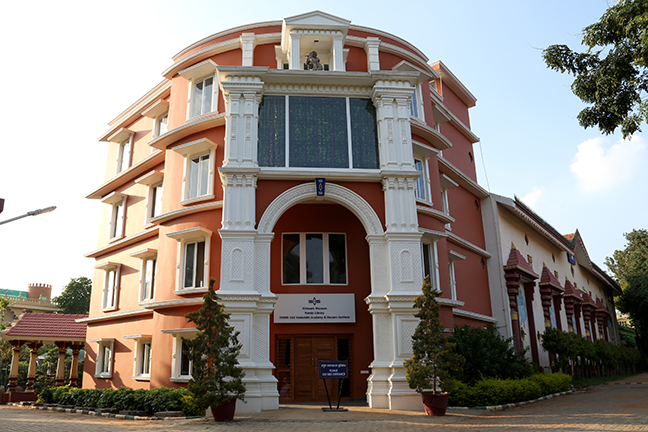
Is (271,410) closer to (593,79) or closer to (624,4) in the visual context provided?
(593,79)

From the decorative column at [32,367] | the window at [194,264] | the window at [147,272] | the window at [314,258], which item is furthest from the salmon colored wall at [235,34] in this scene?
the decorative column at [32,367]

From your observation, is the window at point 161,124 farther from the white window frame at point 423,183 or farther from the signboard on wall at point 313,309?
the white window frame at point 423,183

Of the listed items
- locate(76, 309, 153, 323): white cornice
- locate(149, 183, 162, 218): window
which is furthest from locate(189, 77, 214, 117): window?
locate(76, 309, 153, 323): white cornice

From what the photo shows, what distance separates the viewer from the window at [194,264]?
18.1 metres

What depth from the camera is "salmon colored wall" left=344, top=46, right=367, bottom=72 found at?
65.9 ft

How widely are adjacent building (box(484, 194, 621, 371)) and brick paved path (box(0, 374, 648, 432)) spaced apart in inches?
251

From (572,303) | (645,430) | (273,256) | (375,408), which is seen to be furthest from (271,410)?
(572,303)

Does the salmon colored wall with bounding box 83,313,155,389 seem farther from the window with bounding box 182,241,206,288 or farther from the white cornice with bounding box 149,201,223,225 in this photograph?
the white cornice with bounding box 149,201,223,225

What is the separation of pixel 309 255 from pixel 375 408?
243 inches

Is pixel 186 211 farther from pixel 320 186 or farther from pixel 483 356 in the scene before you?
pixel 483 356

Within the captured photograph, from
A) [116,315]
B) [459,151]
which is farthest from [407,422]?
[459,151]

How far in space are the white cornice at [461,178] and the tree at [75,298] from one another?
44.7 meters

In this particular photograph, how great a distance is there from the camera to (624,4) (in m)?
13.6

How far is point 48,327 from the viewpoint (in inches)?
985
